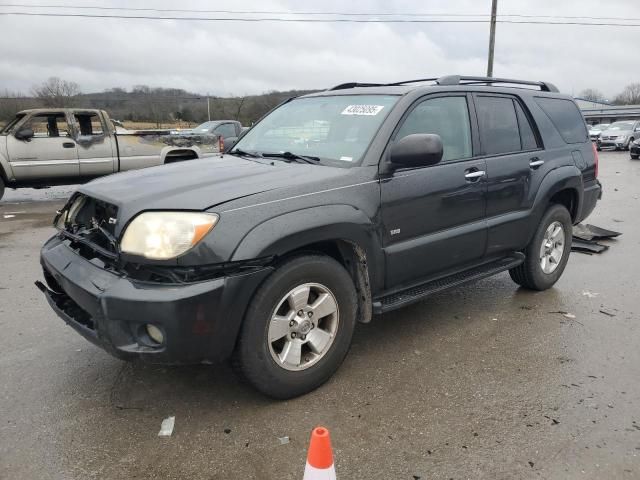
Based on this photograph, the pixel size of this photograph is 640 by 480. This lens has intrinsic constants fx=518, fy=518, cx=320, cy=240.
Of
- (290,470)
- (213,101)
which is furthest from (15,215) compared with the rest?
(213,101)

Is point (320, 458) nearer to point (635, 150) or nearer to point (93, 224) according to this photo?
point (93, 224)

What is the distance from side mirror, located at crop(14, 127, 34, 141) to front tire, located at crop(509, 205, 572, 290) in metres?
9.33

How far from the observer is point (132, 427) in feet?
9.03

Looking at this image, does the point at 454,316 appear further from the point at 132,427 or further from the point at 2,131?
the point at 2,131

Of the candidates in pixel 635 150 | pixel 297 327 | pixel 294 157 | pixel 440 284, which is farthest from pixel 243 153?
pixel 635 150

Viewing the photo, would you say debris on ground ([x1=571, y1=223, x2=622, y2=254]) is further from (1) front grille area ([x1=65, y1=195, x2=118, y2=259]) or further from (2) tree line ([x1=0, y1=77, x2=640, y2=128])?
(2) tree line ([x1=0, y1=77, x2=640, y2=128])

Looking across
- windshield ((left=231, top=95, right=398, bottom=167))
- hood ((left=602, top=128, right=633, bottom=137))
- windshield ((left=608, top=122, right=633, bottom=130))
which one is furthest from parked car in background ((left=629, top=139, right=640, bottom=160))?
windshield ((left=231, top=95, right=398, bottom=167))

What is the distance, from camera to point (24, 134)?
32.7 feet

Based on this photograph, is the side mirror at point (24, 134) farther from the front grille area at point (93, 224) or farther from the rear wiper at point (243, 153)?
the front grille area at point (93, 224)

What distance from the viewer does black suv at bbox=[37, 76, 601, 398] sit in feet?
8.38

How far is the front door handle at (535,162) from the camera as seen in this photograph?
4340 mm

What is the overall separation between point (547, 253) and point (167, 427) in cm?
371

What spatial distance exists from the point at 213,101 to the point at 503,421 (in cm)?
2934

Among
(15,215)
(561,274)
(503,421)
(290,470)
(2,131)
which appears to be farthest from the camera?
(2,131)
